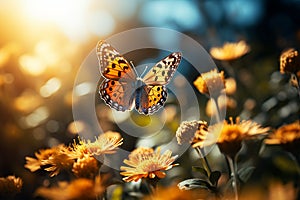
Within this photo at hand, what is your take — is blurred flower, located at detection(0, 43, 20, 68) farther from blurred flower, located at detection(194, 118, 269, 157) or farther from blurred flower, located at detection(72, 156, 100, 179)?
blurred flower, located at detection(194, 118, 269, 157)

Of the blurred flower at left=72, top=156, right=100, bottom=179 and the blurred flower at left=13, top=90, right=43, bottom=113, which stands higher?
the blurred flower at left=13, top=90, right=43, bottom=113

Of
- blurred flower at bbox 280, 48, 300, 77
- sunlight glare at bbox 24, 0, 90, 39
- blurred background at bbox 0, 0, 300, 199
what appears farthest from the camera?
sunlight glare at bbox 24, 0, 90, 39

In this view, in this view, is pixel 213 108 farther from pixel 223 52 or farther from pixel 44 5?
pixel 44 5

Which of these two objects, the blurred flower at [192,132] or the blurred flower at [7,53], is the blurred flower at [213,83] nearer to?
the blurred flower at [192,132]

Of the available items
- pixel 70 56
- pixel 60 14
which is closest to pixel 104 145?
pixel 70 56

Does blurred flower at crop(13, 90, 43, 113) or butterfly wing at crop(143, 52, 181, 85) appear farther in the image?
blurred flower at crop(13, 90, 43, 113)

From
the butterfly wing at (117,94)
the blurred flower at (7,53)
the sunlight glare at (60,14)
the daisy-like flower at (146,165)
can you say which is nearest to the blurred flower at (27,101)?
the blurred flower at (7,53)

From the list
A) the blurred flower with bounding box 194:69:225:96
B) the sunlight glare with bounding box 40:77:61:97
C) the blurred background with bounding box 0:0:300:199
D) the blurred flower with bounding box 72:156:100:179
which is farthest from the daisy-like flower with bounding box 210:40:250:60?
the blurred flower with bounding box 72:156:100:179
